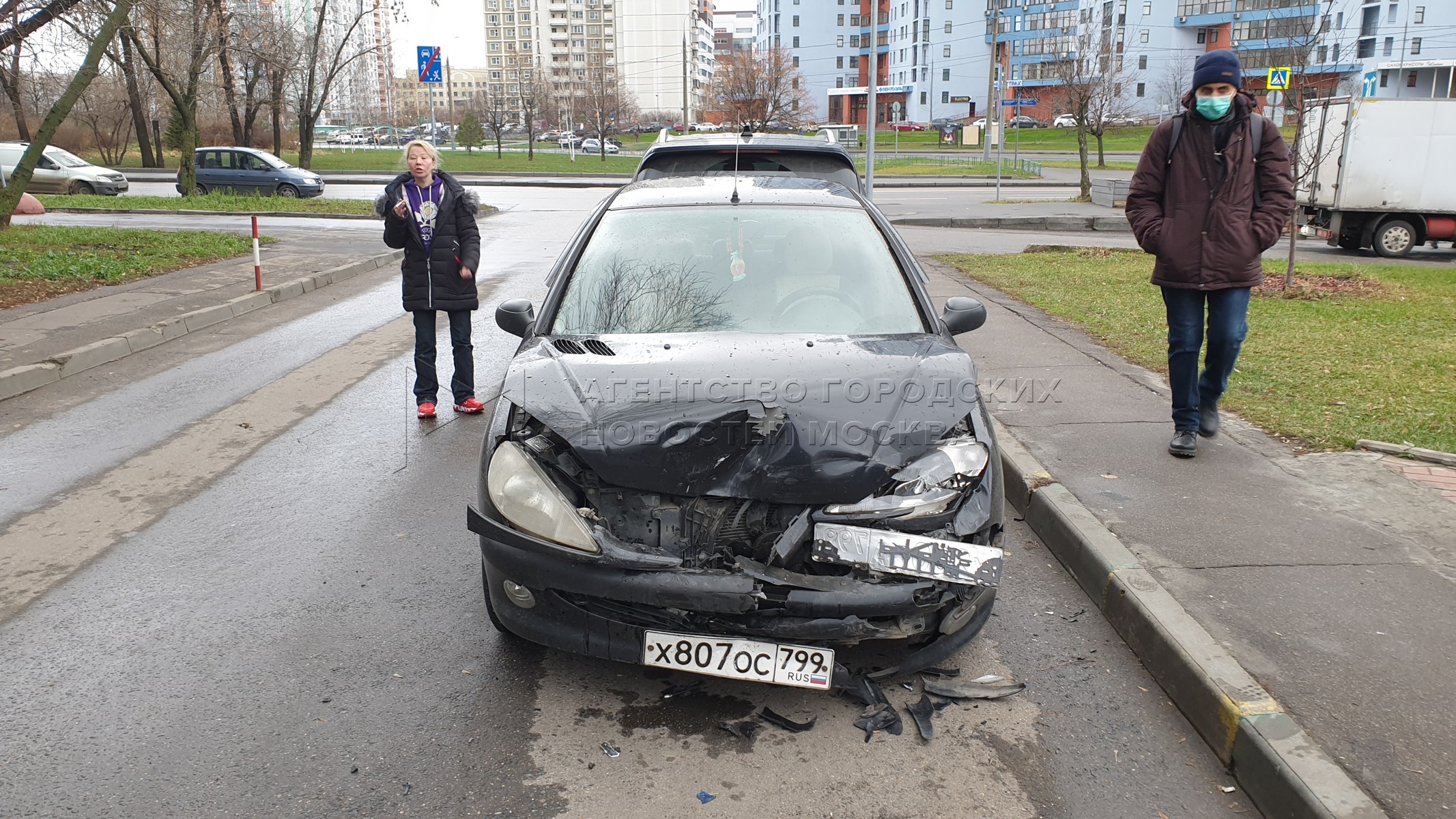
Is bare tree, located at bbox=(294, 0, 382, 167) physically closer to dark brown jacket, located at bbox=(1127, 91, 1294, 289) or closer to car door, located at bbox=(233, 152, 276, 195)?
car door, located at bbox=(233, 152, 276, 195)

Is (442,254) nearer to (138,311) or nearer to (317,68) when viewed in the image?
(138,311)

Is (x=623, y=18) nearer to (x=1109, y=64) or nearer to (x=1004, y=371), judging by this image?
(x=1109, y=64)

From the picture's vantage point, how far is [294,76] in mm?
36438

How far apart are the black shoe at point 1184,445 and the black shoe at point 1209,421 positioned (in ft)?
0.76

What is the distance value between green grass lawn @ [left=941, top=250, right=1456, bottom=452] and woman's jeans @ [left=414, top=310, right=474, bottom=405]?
16.7 feet

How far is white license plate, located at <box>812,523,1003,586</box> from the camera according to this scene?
Answer: 2967 mm

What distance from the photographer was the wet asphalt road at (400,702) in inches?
110

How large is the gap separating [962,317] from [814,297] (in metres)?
0.68

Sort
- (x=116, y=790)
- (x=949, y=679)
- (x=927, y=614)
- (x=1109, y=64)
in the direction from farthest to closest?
1. (x=1109, y=64)
2. (x=949, y=679)
3. (x=927, y=614)
4. (x=116, y=790)

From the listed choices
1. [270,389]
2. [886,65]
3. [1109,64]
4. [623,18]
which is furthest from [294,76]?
[623,18]

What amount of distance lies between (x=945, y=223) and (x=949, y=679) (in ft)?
65.8

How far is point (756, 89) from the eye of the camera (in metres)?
51.7

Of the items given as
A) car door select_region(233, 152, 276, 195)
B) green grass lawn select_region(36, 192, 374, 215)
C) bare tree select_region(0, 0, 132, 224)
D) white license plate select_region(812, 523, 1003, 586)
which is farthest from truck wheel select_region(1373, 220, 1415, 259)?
car door select_region(233, 152, 276, 195)

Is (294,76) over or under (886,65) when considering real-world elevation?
under
